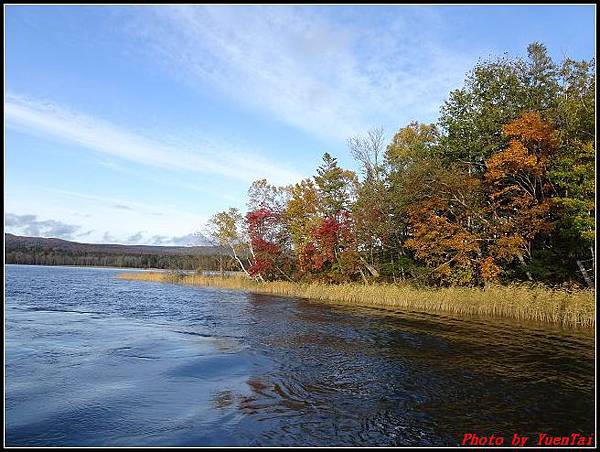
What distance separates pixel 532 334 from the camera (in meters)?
16.4

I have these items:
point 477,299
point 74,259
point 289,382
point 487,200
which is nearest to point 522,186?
point 487,200

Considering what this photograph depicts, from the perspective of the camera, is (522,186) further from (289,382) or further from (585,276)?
(289,382)

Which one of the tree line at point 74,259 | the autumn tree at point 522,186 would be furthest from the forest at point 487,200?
the tree line at point 74,259

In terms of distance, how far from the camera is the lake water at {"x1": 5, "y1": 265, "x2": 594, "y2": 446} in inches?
284

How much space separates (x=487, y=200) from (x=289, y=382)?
20835 millimetres

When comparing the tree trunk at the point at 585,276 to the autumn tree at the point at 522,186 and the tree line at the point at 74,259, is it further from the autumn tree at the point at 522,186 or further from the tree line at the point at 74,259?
the tree line at the point at 74,259

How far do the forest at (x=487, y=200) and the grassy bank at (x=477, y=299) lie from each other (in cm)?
224

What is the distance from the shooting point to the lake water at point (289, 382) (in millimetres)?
7223

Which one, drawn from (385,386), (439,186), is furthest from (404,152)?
(385,386)

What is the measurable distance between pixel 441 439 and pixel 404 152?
36.0 meters

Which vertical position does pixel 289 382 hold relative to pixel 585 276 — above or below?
below

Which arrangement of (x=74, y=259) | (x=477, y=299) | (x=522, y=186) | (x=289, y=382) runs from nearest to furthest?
(x=289, y=382) < (x=477, y=299) < (x=522, y=186) < (x=74, y=259)

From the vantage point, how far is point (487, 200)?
87.9 feet

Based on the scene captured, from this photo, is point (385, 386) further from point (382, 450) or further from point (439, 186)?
point (439, 186)
